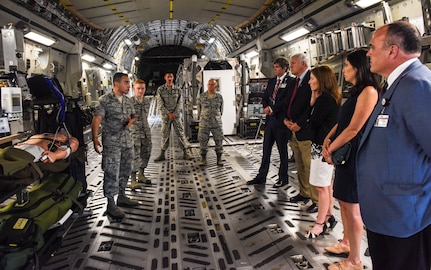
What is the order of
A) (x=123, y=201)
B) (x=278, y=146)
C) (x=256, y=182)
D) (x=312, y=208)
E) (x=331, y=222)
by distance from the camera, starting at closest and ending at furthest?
(x=331, y=222), (x=312, y=208), (x=123, y=201), (x=278, y=146), (x=256, y=182)

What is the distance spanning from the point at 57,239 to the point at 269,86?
12.5ft

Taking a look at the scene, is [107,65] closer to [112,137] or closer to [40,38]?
[40,38]

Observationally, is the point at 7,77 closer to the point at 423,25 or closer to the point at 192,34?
the point at 423,25

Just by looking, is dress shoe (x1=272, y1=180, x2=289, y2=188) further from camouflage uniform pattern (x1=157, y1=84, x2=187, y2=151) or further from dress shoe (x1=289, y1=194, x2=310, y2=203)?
camouflage uniform pattern (x1=157, y1=84, x2=187, y2=151)

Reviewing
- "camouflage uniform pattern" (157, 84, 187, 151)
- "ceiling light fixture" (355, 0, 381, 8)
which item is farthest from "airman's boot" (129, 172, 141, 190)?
"ceiling light fixture" (355, 0, 381, 8)

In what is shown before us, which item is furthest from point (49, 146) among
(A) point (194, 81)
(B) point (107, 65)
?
(B) point (107, 65)

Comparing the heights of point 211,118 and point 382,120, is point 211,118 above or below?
below

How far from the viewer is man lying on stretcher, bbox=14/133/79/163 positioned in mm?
2666

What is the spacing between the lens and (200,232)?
11.8 feet

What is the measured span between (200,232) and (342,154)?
1.87m

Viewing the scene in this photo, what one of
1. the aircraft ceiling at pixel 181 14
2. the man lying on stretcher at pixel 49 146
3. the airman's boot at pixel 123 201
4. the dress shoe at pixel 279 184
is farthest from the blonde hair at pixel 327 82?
the aircraft ceiling at pixel 181 14

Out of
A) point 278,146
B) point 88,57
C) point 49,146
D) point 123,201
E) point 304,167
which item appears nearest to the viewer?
point 49,146

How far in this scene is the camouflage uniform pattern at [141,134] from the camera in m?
5.43

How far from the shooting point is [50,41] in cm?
765
